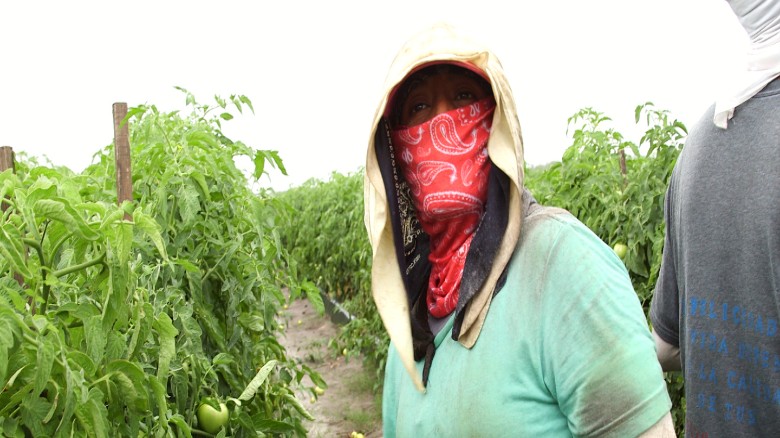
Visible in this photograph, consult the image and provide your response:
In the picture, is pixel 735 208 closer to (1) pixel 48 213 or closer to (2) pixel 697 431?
(2) pixel 697 431

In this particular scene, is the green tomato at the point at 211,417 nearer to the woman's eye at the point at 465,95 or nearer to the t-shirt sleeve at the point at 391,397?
the t-shirt sleeve at the point at 391,397

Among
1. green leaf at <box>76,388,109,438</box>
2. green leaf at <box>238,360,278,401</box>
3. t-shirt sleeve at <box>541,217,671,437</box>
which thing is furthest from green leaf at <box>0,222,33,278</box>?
green leaf at <box>238,360,278,401</box>

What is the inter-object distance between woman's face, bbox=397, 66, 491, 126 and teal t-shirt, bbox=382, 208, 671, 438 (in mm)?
294

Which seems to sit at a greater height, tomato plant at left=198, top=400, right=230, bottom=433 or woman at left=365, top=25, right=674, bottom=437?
woman at left=365, top=25, right=674, bottom=437

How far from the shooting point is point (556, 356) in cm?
134

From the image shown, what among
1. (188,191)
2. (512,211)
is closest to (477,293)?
(512,211)

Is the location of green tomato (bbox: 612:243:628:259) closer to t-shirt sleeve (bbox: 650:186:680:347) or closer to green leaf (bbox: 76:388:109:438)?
t-shirt sleeve (bbox: 650:186:680:347)

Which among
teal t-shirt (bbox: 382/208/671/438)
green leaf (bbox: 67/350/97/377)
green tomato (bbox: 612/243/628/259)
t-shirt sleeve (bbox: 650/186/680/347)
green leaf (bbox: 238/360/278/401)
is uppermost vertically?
green leaf (bbox: 67/350/97/377)

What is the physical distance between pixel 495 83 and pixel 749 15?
0.77 metres

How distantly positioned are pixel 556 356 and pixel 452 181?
40cm

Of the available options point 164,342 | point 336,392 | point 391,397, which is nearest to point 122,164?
point 164,342

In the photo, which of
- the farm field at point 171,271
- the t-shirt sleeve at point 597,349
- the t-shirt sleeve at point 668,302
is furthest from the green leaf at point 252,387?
the t-shirt sleeve at point 597,349

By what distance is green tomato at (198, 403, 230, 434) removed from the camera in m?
2.70

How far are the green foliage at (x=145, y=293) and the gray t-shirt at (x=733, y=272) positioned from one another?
1.17 meters
